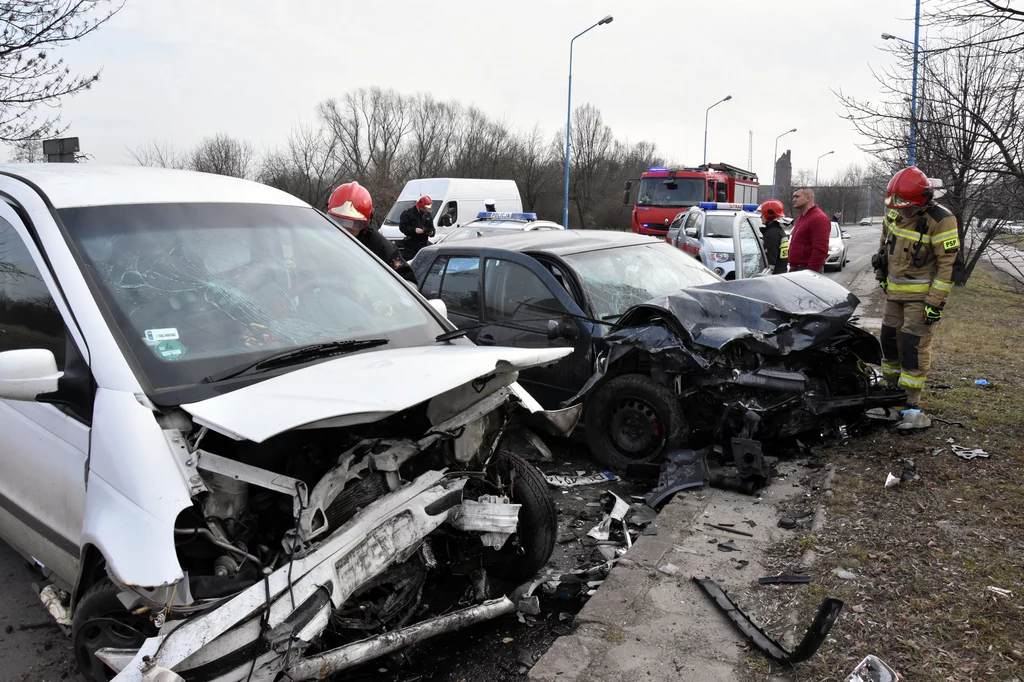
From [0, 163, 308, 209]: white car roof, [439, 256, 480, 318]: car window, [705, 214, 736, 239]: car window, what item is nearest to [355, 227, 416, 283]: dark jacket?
[439, 256, 480, 318]: car window

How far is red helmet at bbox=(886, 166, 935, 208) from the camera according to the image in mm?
5500

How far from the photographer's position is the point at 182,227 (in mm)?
2984

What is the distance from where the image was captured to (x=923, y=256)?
5.54 meters

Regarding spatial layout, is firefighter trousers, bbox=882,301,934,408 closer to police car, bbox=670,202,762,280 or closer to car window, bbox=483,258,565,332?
car window, bbox=483,258,565,332

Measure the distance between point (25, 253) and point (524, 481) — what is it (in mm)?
2326

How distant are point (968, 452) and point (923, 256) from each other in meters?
1.67

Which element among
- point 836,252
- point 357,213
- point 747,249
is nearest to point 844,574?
point 357,213

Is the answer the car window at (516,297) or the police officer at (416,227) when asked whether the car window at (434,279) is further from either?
the police officer at (416,227)

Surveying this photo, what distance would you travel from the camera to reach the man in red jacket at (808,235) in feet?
27.0

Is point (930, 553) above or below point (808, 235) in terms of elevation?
below

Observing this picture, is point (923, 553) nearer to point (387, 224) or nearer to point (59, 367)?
point (59, 367)

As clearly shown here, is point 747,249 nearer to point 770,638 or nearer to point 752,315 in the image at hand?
point 752,315

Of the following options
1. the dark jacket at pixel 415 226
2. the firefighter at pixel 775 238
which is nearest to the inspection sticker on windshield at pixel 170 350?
the firefighter at pixel 775 238

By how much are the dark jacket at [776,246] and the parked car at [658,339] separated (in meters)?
4.26
